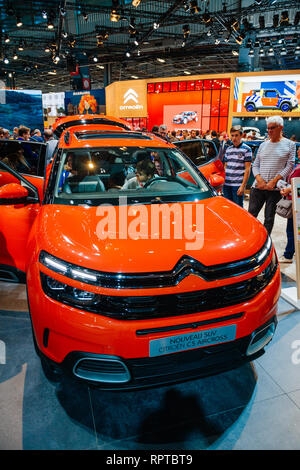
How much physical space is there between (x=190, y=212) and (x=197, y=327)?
0.85 meters

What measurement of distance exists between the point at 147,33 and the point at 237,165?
15220 millimetres

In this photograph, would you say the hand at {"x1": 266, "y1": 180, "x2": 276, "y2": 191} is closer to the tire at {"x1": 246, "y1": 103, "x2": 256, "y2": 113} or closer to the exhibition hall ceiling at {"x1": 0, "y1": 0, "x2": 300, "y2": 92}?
the exhibition hall ceiling at {"x1": 0, "y1": 0, "x2": 300, "y2": 92}

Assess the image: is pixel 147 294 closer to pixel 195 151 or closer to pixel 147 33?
pixel 195 151

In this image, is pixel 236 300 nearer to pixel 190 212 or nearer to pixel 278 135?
pixel 190 212

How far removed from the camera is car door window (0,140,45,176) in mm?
3520

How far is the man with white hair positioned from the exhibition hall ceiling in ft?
30.0

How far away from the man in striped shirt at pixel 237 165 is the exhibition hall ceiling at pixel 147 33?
826 cm

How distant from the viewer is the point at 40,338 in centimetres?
167

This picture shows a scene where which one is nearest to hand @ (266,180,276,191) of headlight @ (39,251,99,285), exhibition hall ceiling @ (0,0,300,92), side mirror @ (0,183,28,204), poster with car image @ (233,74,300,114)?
side mirror @ (0,183,28,204)

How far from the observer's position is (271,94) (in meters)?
13.8

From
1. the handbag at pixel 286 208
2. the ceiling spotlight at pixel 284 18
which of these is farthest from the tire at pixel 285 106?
the handbag at pixel 286 208

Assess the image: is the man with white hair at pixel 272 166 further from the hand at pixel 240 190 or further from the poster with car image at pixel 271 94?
the poster with car image at pixel 271 94

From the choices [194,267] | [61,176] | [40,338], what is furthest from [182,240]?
[61,176]

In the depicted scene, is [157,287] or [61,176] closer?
[157,287]
